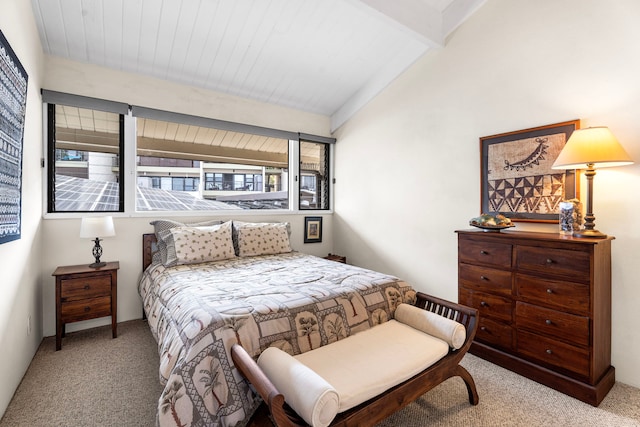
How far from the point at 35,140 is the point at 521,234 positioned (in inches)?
149

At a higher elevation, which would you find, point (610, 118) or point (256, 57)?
point (256, 57)

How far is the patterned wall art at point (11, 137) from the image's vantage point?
1.56 m

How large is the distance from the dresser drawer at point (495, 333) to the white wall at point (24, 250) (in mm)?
3126

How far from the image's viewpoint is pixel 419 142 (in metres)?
A: 3.27

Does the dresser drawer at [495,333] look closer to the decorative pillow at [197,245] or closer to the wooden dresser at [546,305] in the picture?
the wooden dresser at [546,305]

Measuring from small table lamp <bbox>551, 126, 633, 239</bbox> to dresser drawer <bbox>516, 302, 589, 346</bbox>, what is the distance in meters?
0.54

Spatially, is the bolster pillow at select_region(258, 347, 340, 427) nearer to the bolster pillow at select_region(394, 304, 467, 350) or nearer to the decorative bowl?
the bolster pillow at select_region(394, 304, 467, 350)

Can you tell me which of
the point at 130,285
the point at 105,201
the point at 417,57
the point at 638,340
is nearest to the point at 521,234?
the point at 638,340

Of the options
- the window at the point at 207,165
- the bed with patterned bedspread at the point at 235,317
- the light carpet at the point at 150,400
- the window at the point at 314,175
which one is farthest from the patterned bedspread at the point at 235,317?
the window at the point at 314,175

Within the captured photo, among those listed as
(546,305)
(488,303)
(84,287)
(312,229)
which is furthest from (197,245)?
(546,305)

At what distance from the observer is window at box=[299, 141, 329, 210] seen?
4355 millimetres

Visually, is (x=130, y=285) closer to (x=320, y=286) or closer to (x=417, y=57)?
(x=320, y=286)

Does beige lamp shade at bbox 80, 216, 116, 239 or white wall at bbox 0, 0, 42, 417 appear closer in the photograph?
white wall at bbox 0, 0, 42, 417

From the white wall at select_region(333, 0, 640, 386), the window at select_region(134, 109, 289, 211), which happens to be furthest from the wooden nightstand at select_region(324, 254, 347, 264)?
the window at select_region(134, 109, 289, 211)
